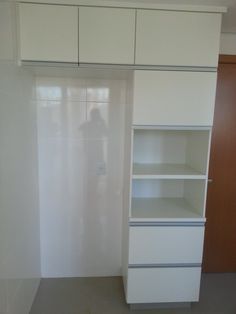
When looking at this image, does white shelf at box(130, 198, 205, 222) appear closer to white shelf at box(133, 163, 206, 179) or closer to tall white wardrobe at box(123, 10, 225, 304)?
tall white wardrobe at box(123, 10, 225, 304)

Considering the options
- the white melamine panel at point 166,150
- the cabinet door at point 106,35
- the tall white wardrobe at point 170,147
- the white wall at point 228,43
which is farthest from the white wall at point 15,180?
the white wall at point 228,43

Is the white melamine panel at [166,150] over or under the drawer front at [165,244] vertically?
over

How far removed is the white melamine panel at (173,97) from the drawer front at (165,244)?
849mm

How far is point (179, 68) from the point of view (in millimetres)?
1870

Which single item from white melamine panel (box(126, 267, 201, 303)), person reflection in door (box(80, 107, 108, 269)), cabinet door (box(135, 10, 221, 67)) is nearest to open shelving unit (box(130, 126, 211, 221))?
person reflection in door (box(80, 107, 108, 269))

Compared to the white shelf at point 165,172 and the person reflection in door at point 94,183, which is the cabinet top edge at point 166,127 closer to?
the white shelf at point 165,172

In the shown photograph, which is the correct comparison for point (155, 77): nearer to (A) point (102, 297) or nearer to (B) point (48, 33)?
(B) point (48, 33)

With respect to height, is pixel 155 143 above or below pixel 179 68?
below

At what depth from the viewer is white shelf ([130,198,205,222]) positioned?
2012 millimetres

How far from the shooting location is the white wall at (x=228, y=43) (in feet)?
7.60

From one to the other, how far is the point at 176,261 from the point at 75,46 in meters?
1.83

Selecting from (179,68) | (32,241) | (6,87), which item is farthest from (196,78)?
(32,241)

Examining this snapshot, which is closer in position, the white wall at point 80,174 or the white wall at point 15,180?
the white wall at point 15,180

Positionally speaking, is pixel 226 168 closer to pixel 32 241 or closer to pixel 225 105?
pixel 225 105
